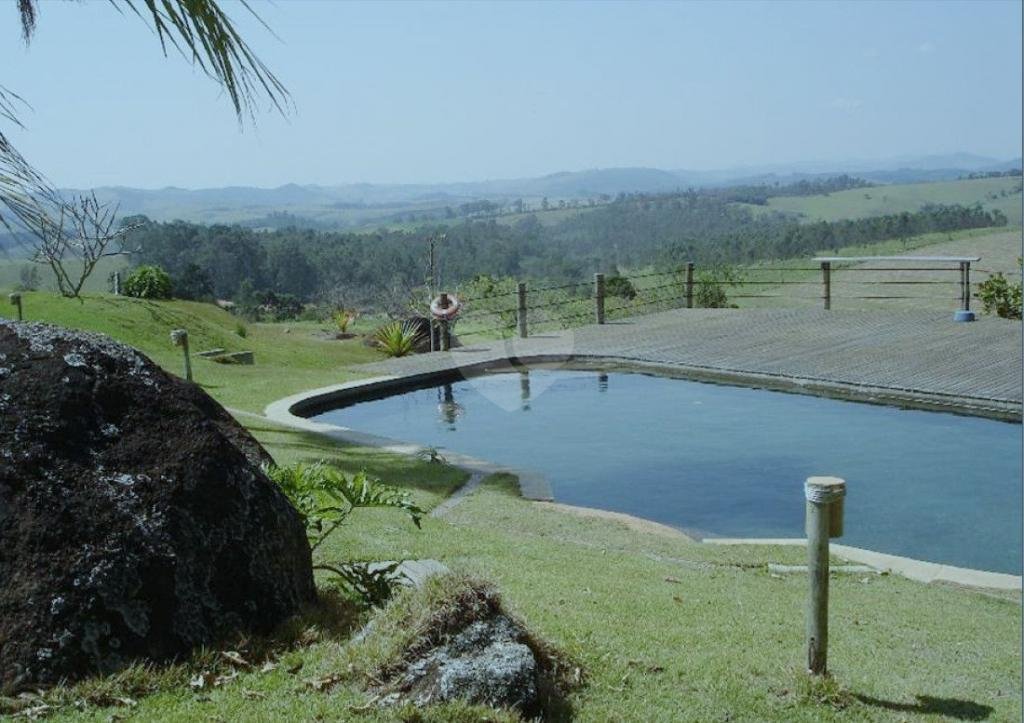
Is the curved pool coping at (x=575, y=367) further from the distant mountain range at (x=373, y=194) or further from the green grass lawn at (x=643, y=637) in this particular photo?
the distant mountain range at (x=373, y=194)

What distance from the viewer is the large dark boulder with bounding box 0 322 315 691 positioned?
337 cm

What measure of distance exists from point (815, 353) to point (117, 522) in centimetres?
1193

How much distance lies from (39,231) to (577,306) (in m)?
19.8

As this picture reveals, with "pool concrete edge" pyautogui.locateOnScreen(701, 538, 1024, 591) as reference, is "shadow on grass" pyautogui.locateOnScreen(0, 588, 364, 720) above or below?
above

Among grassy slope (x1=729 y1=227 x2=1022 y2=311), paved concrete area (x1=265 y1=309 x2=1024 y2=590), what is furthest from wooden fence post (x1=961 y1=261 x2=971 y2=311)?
grassy slope (x1=729 y1=227 x2=1022 y2=311)

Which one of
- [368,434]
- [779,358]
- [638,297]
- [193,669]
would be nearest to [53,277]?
[638,297]

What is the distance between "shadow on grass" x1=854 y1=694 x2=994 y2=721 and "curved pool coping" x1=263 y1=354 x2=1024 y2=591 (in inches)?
104

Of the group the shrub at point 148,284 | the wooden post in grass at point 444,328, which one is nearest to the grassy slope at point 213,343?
the shrub at point 148,284

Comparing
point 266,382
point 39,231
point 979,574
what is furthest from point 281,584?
point 266,382

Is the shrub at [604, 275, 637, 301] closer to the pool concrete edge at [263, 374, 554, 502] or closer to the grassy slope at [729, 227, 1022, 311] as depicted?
the grassy slope at [729, 227, 1022, 311]

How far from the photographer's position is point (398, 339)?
16609 mm

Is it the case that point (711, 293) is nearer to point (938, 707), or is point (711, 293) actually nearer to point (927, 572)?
point (927, 572)

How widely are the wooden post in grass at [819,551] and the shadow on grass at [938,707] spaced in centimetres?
19

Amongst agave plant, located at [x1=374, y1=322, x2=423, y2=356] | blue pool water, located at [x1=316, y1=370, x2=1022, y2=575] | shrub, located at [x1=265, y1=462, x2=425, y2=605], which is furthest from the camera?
agave plant, located at [x1=374, y1=322, x2=423, y2=356]
